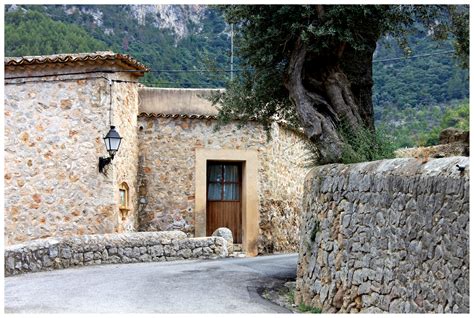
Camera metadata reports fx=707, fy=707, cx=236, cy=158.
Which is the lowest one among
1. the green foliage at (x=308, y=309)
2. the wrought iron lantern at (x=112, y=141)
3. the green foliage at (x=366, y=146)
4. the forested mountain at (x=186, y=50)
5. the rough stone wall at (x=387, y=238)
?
the green foliage at (x=308, y=309)

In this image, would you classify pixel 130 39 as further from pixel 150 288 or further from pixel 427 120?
pixel 150 288

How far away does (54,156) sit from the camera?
15.3 metres

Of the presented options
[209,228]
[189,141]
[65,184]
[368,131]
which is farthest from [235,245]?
[368,131]

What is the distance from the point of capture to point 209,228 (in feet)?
59.9

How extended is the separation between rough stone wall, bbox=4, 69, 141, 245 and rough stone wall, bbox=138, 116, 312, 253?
213 cm

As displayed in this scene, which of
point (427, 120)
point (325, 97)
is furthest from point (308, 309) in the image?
point (427, 120)

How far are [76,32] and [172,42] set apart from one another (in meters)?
4.50

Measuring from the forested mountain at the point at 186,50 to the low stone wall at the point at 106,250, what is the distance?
585cm

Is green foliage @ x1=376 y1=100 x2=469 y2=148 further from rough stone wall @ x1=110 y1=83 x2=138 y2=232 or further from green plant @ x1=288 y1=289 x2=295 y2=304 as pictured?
green plant @ x1=288 y1=289 x2=295 y2=304

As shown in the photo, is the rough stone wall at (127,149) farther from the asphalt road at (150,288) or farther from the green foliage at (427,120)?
the green foliage at (427,120)

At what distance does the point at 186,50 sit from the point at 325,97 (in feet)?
56.8

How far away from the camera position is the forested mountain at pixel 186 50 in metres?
22.7

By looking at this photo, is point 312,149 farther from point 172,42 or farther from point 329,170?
point 172,42

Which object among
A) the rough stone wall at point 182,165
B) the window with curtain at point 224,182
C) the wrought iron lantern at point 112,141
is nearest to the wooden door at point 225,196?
the window with curtain at point 224,182
